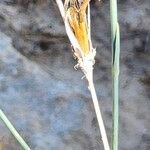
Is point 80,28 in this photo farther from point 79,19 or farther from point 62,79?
point 62,79

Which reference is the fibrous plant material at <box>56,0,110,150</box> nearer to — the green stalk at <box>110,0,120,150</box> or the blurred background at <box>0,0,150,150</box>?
the green stalk at <box>110,0,120,150</box>

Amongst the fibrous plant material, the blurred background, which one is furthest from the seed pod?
the blurred background

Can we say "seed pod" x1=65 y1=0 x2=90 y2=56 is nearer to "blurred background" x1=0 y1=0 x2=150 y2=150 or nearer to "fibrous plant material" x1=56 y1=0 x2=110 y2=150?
"fibrous plant material" x1=56 y1=0 x2=110 y2=150

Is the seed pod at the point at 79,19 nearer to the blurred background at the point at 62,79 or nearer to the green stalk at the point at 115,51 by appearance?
the green stalk at the point at 115,51

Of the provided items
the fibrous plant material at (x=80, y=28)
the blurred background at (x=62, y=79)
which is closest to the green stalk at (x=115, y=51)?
the fibrous plant material at (x=80, y=28)

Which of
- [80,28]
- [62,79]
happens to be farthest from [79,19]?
[62,79]

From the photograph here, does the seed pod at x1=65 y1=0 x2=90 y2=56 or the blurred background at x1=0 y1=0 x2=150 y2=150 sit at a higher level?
the seed pod at x1=65 y1=0 x2=90 y2=56

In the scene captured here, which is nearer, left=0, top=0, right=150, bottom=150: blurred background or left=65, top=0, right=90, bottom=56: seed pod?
left=65, top=0, right=90, bottom=56: seed pod

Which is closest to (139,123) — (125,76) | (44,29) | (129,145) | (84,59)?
(129,145)
